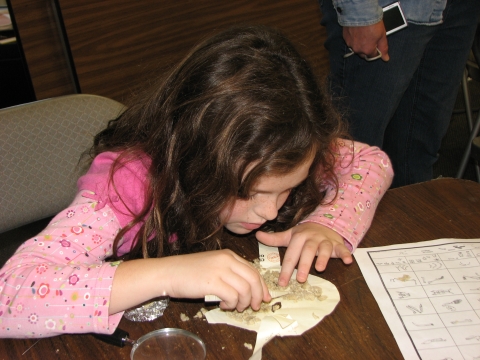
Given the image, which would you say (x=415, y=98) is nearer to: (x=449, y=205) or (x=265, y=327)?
(x=449, y=205)

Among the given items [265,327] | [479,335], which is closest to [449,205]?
[479,335]

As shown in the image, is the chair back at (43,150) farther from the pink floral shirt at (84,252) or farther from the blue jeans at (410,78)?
the blue jeans at (410,78)

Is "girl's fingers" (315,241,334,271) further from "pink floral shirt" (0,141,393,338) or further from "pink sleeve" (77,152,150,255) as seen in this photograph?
"pink sleeve" (77,152,150,255)

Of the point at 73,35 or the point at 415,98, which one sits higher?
the point at 73,35

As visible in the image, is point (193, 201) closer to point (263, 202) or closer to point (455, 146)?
point (263, 202)

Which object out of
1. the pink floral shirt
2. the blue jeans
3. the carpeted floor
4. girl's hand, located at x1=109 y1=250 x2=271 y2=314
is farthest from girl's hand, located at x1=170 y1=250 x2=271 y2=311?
the carpeted floor

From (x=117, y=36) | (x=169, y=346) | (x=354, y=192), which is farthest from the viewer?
(x=117, y=36)

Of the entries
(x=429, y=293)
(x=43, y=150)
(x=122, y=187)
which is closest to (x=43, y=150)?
(x=43, y=150)

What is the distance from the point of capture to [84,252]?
0.83m

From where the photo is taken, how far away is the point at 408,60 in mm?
1385

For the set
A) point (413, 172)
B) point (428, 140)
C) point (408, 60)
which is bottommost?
point (413, 172)

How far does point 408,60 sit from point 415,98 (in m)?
0.19

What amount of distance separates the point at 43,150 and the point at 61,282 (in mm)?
414

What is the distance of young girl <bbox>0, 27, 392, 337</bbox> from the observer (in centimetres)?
75
